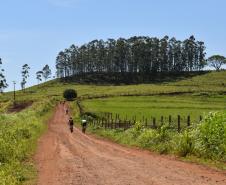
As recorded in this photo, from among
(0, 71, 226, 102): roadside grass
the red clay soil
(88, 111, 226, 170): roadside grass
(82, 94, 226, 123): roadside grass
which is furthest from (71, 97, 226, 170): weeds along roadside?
(0, 71, 226, 102): roadside grass

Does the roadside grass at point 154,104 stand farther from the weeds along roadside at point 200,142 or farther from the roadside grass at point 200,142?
the roadside grass at point 200,142

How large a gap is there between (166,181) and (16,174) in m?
5.73

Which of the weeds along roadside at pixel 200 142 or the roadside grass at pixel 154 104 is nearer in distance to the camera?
the weeds along roadside at pixel 200 142

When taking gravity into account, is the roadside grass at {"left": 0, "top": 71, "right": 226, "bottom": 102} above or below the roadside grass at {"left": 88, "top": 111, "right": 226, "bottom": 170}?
above

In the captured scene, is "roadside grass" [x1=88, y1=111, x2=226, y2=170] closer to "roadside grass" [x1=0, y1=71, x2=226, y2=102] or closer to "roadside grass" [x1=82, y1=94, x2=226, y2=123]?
"roadside grass" [x1=82, y1=94, x2=226, y2=123]

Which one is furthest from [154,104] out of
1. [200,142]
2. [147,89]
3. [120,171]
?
[120,171]

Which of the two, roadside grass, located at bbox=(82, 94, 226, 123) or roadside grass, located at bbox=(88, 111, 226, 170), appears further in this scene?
roadside grass, located at bbox=(82, 94, 226, 123)

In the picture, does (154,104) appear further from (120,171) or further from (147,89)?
(120,171)

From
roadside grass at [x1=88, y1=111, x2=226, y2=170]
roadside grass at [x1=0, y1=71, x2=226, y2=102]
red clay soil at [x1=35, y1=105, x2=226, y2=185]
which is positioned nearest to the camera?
red clay soil at [x1=35, y1=105, x2=226, y2=185]

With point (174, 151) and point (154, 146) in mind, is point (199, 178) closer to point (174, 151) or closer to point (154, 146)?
point (174, 151)

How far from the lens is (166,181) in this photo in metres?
16.3

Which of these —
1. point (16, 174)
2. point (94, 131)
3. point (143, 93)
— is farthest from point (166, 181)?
point (143, 93)

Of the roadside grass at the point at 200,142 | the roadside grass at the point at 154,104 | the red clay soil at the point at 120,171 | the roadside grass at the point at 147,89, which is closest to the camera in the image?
the red clay soil at the point at 120,171

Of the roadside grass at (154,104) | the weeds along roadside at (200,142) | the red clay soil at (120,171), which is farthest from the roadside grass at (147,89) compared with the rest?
the red clay soil at (120,171)
